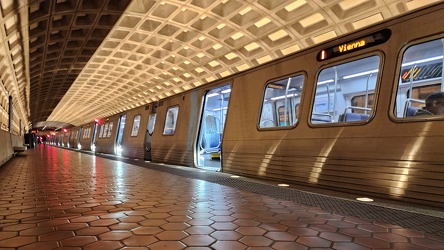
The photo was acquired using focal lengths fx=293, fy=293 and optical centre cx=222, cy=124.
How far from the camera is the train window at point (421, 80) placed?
4.08 m

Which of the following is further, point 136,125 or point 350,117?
point 136,125

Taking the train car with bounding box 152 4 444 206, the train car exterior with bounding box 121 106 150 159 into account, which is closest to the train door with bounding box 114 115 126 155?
the train car exterior with bounding box 121 106 150 159

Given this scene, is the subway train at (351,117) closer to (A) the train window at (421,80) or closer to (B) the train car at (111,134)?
(A) the train window at (421,80)

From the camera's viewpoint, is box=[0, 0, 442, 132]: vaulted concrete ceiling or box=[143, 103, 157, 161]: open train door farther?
box=[143, 103, 157, 161]: open train door

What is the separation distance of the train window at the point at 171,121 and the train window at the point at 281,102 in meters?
4.77

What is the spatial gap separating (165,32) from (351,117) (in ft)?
28.8

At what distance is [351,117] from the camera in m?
5.43

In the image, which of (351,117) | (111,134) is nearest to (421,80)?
(351,117)

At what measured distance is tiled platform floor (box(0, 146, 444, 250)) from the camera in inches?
95.9

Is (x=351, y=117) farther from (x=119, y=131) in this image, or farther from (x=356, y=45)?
(x=119, y=131)

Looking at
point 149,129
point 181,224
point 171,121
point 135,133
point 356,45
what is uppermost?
point 356,45

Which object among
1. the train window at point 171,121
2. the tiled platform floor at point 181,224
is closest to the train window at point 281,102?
the tiled platform floor at point 181,224

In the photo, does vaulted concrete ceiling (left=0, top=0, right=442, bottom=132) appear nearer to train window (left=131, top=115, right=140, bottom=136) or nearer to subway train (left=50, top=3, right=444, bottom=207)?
train window (left=131, top=115, right=140, bottom=136)

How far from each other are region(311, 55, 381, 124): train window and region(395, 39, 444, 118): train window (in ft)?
1.82
